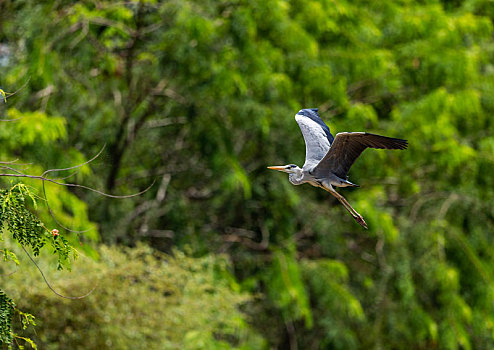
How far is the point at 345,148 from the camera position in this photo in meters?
4.39

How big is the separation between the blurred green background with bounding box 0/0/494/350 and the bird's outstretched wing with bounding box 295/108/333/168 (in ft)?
13.0

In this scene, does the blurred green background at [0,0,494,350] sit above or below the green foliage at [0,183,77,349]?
below

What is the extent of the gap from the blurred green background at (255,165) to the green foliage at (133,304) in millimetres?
26

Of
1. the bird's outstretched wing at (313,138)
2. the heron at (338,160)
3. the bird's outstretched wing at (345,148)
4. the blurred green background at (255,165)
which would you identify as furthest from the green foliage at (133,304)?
the bird's outstretched wing at (345,148)

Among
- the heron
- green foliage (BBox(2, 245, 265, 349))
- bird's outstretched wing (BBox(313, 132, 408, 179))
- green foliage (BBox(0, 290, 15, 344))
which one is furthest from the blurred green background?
bird's outstretched wing (BBox(313, 132, 408, 179))

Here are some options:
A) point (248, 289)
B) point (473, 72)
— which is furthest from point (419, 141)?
point (248, 289)

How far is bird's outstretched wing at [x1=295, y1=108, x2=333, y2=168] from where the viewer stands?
15.8ft

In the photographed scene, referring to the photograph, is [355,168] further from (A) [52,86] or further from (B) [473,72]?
(A) [52,86]

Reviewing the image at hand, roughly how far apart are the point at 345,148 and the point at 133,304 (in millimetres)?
5608

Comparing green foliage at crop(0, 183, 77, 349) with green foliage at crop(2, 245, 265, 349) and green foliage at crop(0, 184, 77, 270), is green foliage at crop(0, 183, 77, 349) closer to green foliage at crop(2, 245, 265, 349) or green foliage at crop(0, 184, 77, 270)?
green foliage at crop(0, 184, 77, 270)

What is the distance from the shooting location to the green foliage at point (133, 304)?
8.64 meters

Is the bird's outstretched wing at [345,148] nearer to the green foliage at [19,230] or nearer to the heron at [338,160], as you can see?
the heron at [338,160]

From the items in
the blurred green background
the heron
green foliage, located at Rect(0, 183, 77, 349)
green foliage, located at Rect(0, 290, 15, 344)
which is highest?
the heron

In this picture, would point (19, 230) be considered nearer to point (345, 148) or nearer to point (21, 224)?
point (21, 224)
